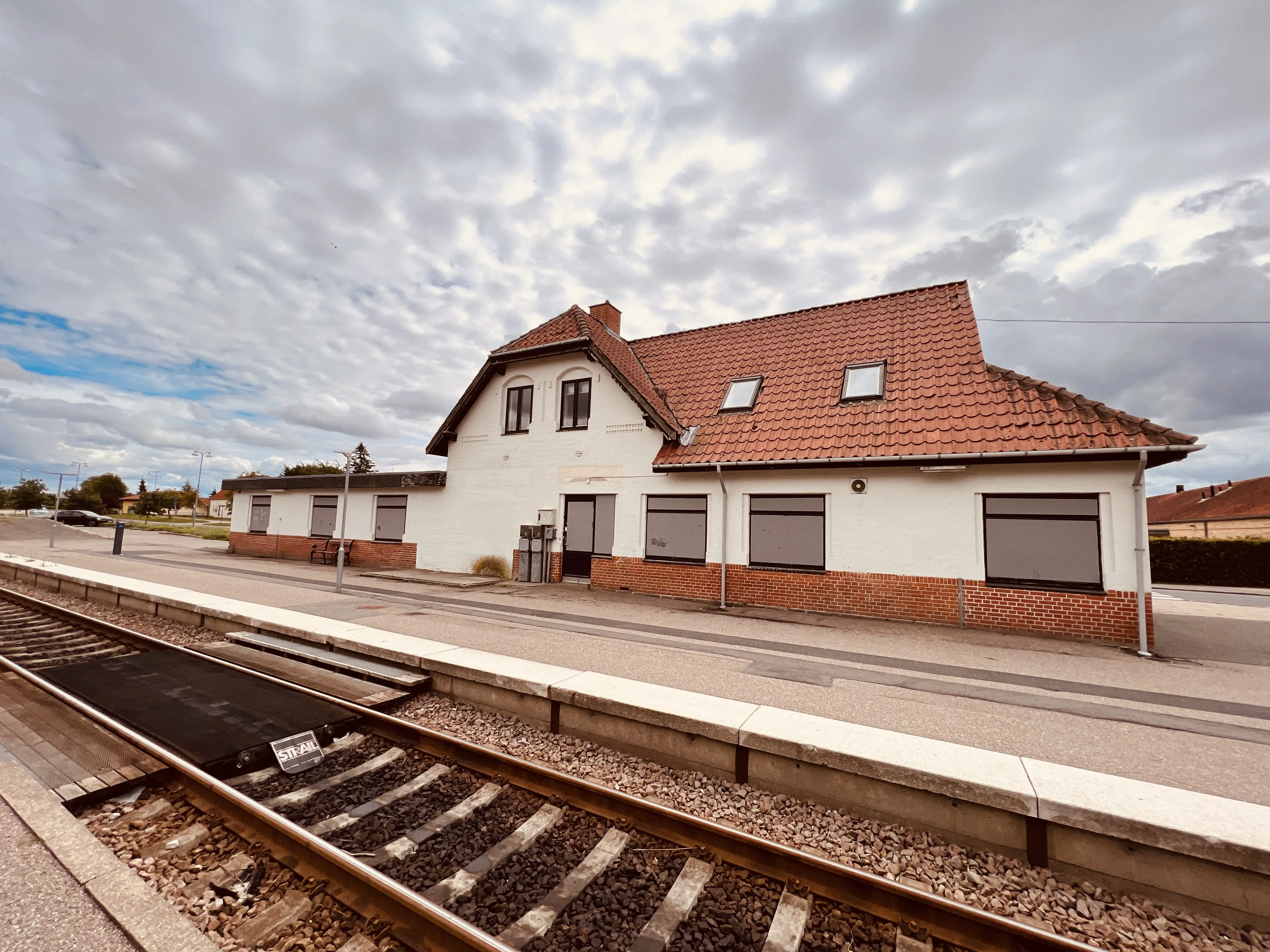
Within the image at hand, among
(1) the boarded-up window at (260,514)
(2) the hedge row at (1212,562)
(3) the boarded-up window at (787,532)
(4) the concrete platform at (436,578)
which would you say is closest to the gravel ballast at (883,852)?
(3) the boarded-up window at (787,532)

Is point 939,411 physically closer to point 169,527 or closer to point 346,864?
point 346,864

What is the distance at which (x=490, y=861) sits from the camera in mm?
3324

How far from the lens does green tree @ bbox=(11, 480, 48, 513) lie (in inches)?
3046

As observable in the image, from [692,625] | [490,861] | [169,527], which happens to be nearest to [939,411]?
[692,625]

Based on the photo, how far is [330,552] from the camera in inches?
803

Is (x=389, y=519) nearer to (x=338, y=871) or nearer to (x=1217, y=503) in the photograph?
(x=338, y=871)

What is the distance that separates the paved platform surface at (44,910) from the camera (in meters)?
2.59

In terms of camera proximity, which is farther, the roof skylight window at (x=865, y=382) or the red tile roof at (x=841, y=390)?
the roof skylight window at (x=865, y=382)

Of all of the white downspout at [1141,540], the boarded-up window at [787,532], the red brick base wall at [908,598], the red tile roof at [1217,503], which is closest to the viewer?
the white downspout at [1141,540]

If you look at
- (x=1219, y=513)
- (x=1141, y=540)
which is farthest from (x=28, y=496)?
(x=1219, y=513)

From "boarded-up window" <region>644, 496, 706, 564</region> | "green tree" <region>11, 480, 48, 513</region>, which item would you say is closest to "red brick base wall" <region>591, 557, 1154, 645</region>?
"boarded-up window" <region>644, 496, 706, 564</region>

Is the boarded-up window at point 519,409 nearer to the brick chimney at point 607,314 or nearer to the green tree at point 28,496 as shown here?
the brick chimney at point 607,314

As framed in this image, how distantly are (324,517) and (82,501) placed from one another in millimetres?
74198

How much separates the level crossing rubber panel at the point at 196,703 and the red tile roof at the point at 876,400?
29.6ft
